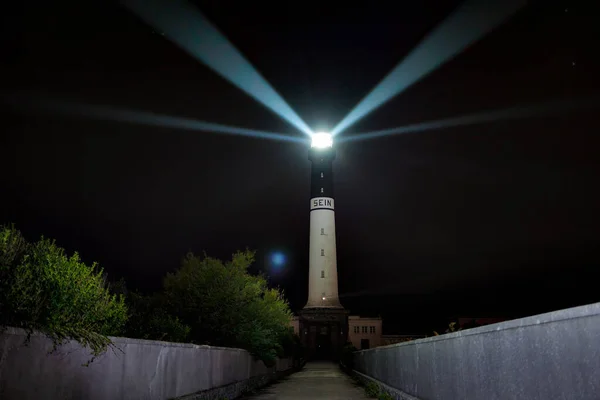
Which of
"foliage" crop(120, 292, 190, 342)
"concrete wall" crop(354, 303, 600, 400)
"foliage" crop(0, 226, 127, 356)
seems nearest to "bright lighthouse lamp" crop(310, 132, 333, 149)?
"foliage" crop(120, 292, 190, 342)

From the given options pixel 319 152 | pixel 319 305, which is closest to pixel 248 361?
pixel 319 305

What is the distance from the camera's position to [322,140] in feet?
214

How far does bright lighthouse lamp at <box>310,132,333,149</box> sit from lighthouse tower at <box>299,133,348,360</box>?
8.95 feet

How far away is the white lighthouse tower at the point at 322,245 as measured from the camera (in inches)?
2339

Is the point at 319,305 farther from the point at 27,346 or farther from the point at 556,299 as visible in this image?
the point at 27,346

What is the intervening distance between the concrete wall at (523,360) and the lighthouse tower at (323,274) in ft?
163

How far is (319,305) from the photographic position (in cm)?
5984

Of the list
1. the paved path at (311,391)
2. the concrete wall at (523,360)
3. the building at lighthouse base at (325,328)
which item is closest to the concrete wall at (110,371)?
the paved path at (311,391)

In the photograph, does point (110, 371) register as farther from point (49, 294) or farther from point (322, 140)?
point (322, 140)


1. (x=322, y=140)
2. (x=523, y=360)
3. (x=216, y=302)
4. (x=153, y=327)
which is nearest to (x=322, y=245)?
(x=322, y=140)

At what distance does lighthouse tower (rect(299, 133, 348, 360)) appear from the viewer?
59.5 metres

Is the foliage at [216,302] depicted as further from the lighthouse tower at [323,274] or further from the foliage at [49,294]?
the lighthouse tower at [323,274]

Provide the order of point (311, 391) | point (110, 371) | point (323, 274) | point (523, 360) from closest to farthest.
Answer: point (523, 360), point (110, 371), point (311, 391), point (323, 274)

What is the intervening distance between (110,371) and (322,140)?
5889cm
